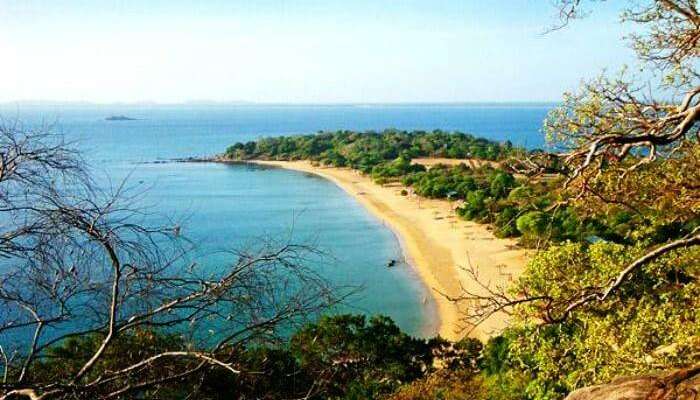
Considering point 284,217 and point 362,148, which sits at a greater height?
point 362,148

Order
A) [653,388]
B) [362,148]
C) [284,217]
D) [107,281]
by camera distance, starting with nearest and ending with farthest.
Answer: [653,388], [107,281], [284,217], [362,148]

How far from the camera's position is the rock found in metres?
3.94

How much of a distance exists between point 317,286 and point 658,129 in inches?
124

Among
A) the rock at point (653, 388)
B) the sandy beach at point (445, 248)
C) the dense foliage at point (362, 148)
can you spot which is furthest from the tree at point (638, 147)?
the dense foliage at point (362, 148)

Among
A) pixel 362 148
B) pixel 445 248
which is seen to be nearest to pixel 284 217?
pixel 445 248

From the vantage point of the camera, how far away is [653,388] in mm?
4105

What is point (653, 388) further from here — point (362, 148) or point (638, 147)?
point (362, 148)

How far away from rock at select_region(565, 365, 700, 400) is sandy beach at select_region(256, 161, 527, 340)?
13030 mm

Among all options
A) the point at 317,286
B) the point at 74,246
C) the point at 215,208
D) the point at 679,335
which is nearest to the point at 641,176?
the point at 679,335

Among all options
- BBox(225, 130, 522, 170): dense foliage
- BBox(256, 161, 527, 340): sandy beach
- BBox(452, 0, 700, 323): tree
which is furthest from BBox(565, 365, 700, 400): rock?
BBox(225, 130, 522, 170): dense foliage

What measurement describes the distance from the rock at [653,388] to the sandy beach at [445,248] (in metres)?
13.0

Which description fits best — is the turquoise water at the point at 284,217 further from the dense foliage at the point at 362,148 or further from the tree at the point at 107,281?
the dense foliage at the point at 362,148

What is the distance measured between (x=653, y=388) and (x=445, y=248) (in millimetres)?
32530

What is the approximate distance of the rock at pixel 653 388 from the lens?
3.94 metres
